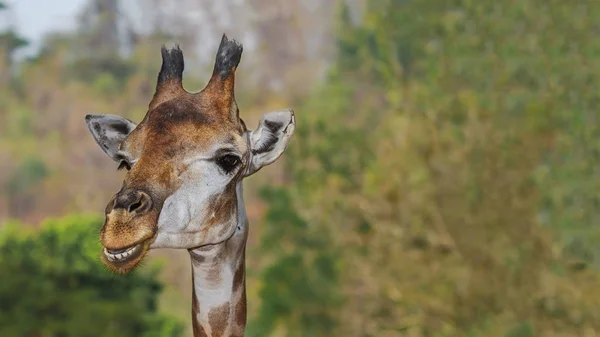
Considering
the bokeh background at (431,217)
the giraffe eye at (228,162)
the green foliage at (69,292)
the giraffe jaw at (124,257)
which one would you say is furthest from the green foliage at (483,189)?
the giraffe jaw at (124,257)

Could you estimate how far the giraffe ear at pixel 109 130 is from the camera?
4492 millimetres

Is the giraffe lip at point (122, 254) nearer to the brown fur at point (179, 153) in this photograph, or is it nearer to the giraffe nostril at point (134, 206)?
the brown fur at point (179, 153)

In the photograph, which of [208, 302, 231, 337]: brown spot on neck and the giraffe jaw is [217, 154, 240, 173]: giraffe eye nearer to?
the giraffe jaw

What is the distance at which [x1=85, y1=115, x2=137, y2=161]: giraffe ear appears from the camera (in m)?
4.49

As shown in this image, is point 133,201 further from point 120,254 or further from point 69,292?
point 69,292

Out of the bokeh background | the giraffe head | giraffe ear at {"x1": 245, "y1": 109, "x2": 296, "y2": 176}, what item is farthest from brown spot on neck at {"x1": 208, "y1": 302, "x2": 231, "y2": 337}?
the bokeh background

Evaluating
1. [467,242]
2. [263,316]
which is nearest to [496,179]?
[467,242]

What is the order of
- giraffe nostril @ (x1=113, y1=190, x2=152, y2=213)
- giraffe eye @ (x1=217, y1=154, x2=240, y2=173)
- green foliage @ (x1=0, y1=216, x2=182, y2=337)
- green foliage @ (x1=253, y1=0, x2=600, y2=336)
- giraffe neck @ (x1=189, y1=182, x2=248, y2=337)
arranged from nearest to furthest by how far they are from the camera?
giraffe nostril @ (x1=113, y1=190, x2=152, y2=213)
giraffe eye @ (x1=217, y1=154, x2=240, y2=173)
giraffe neck @ (x1=189, y1=182, x2=248, y2=337)
green foliage @ (x1=0, y1=216, x2=182, y2=337)
green foliage @ (x1=253, y1=0, x2=600, y2=336)

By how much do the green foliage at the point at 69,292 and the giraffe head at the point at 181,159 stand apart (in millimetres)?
11556

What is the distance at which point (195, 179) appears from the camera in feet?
13.1

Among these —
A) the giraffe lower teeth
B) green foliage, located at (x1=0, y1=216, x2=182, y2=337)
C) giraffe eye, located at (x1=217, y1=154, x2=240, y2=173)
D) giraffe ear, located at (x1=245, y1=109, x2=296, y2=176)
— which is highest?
giraffe ear, located at (x1=245, y1=109, x2=296, y2=176)

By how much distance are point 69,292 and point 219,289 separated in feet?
42.7

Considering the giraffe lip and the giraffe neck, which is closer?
the giraffe lip

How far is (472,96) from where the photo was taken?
18219mm
